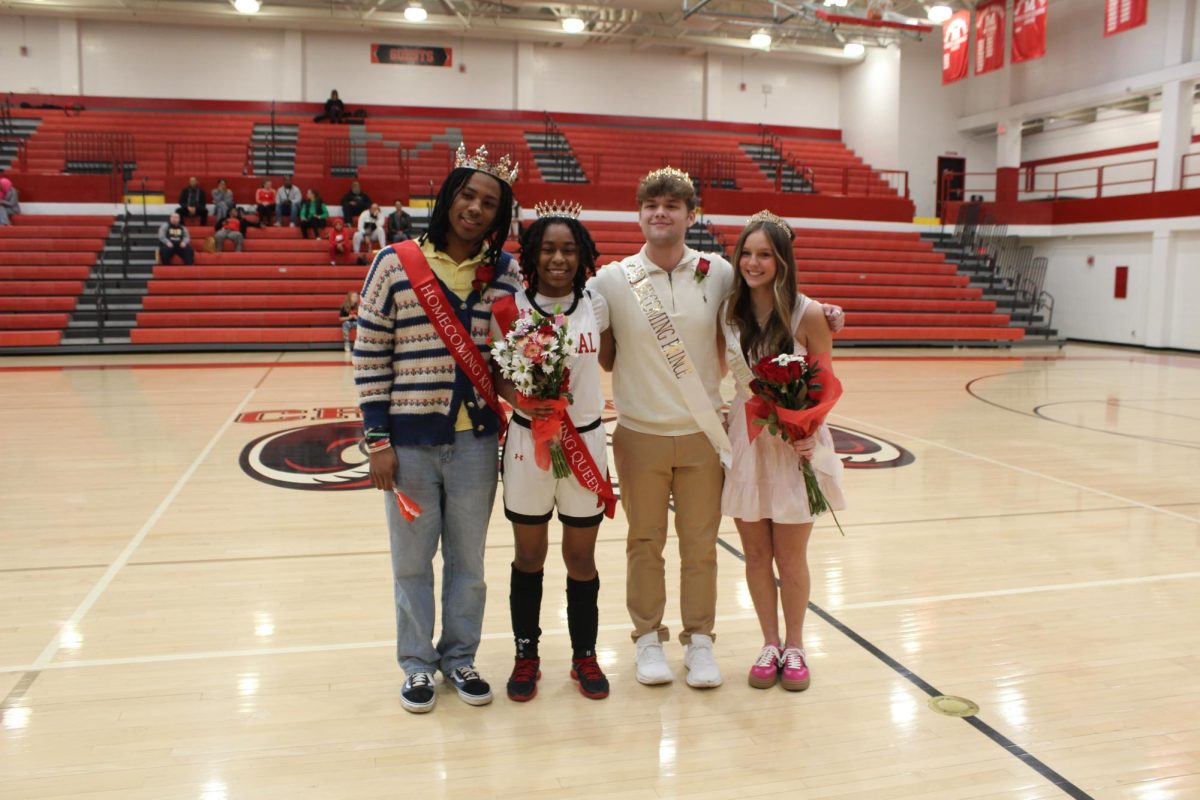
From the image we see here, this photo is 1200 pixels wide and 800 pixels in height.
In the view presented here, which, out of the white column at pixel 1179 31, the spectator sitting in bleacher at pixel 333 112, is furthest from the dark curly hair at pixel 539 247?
the spectator sitting in bleacher at pixel 333 112

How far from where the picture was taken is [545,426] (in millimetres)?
2410

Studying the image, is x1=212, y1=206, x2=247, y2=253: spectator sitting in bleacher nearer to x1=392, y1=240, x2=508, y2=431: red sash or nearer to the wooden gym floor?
the wooden gym floor

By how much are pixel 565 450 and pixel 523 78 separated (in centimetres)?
2145

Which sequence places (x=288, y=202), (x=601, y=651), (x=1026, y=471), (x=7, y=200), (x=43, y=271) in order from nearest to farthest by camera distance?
(x=601, y=651)
(x=1026, y=471)
(x=43, y=271)
(x=7, y=200)
(x=288, y=202)

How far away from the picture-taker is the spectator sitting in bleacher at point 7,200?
1484 centimetres

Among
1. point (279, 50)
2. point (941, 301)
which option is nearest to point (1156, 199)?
point (941, 301)

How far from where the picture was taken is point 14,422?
24.0 ft

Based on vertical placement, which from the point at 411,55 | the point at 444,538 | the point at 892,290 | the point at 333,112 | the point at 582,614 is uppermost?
the point at 411,55

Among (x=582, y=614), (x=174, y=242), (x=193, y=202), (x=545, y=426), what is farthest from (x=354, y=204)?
(x=545, y=426)

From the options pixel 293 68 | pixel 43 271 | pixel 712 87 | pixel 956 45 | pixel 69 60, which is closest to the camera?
pixel 43 271

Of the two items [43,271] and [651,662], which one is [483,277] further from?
[43,271]

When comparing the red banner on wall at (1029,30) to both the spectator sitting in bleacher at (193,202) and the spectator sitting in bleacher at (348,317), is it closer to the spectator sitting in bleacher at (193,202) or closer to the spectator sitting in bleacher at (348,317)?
the spectator sitting in bleacher at (348,317)

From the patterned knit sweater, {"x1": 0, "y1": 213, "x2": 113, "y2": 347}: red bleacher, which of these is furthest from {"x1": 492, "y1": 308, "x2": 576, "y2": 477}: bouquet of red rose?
{"x1": 0, "y1": 213, "x2": 113, "y2": 347}: red bleacher

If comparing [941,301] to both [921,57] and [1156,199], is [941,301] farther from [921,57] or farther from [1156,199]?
[921,57]
